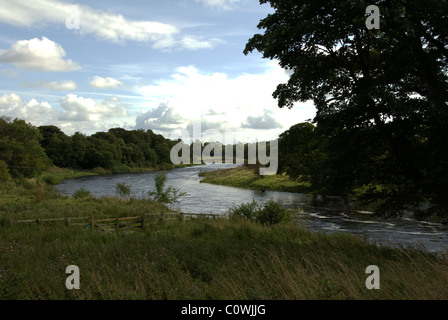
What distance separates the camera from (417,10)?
10.2 metres

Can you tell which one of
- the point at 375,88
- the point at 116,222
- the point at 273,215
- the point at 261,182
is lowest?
the point at 261,182

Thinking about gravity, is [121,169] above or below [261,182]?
below

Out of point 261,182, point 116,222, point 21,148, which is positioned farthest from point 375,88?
point 21,148

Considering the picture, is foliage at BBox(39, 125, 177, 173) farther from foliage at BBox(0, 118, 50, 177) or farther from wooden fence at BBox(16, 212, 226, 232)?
wooden fence at BBox(16, 212, 226, 232)

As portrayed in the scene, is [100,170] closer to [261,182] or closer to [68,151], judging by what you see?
[68,151]

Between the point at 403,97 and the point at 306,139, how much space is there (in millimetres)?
3766

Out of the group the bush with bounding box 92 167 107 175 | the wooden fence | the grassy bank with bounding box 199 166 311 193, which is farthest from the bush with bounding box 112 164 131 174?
the wooden fence

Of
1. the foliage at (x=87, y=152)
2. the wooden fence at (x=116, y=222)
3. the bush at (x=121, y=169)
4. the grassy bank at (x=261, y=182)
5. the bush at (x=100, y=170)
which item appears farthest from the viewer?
the bush at (x=121, y=169)

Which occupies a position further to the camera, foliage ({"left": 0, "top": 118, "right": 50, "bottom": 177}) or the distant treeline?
the distant treeline

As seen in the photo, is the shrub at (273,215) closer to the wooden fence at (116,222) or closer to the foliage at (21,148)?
the wooden fence at (116,222)

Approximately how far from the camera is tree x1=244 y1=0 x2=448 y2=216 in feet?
34.0

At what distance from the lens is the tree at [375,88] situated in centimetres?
1035

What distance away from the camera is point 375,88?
10.2 m

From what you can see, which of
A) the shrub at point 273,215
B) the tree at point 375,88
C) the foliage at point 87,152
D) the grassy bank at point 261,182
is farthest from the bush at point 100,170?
the tree at point 375,88
